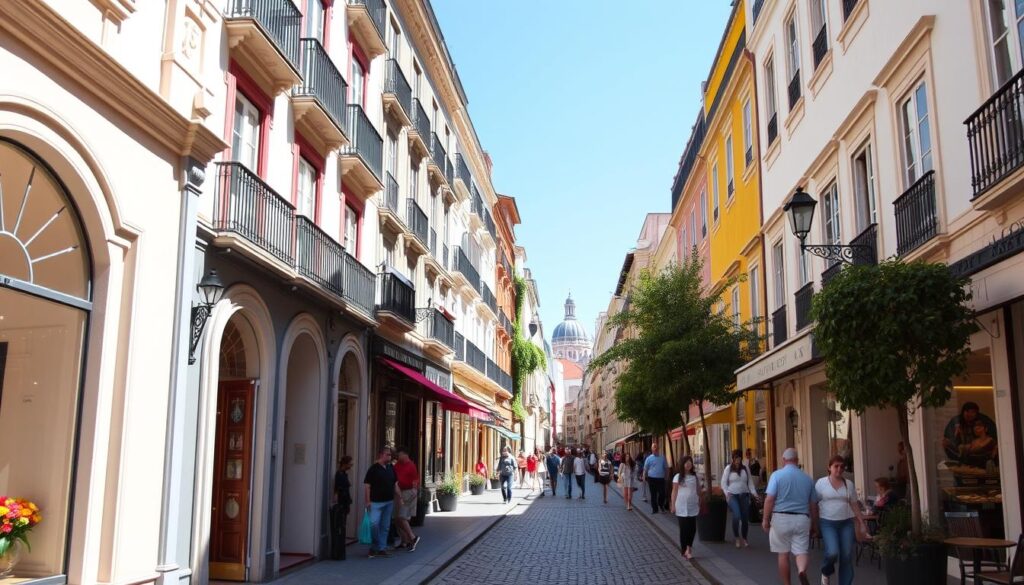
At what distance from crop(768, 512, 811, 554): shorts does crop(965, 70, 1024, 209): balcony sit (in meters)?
3.80

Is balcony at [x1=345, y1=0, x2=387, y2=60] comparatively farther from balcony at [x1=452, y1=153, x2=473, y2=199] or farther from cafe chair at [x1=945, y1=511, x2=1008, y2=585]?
cafe chair at [x1=945, y1=511, x2=1008, y2=585]

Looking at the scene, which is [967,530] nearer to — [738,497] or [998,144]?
[998,144]

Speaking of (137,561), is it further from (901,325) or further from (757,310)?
(757,310)

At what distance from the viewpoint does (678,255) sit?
37.8m

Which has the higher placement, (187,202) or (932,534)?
(187,202)

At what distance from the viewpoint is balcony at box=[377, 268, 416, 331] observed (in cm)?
1844

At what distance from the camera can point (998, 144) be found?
29.6ft

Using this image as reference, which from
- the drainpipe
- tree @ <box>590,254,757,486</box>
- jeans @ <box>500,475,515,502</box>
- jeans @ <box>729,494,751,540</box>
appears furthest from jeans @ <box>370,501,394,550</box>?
jeans @ <box>500,475,515,502</box>

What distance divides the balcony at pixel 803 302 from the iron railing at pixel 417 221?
9557mm

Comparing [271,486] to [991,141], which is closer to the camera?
[991,141]

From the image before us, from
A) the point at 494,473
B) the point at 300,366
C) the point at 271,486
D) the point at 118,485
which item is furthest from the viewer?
the point at 494,473

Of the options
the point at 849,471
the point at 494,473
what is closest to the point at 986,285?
the point at 849,471

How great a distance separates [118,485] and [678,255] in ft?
103

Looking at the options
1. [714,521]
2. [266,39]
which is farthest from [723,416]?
[266,39]
